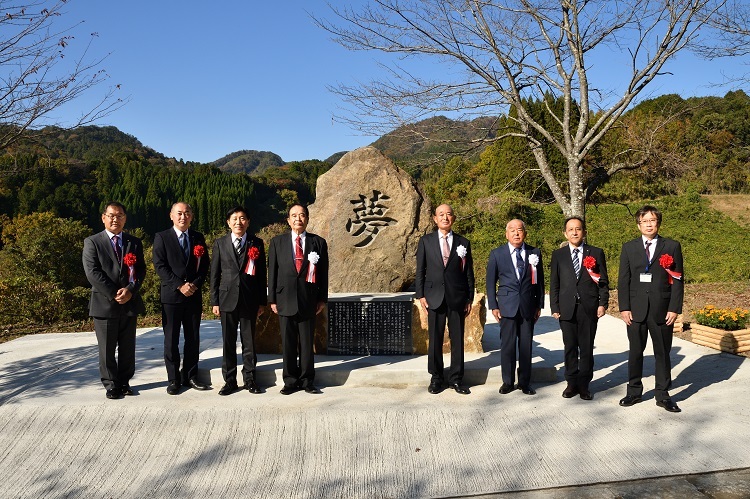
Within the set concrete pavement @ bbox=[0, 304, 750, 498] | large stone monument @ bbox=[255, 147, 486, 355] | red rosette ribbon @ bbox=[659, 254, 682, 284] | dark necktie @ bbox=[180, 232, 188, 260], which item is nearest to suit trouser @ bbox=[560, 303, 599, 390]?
concrete pavement @ bbox=[0, 304, 750, 498]

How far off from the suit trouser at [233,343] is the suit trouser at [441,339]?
137 cm

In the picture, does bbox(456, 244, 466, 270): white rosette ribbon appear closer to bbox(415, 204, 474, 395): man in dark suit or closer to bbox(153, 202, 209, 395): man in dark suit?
bbox(415, 204, 474, 395): man in dark suit

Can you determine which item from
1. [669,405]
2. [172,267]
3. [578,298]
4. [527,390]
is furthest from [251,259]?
[669,405]

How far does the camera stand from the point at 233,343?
414 cm

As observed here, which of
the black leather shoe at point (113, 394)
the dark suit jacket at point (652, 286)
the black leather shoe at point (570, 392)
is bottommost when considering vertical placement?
the black leather shoe at point (570, 392)

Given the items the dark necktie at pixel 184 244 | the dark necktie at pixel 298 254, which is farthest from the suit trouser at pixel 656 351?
the dark necktie at pixel 184 244

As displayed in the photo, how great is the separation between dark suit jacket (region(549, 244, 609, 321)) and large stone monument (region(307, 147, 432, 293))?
184 cm

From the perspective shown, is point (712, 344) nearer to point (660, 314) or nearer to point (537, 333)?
point (537, 333)

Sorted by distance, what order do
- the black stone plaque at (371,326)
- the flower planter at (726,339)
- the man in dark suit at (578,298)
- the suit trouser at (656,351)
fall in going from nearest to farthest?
the suit trouser at (656,351)
the man in dark suit at (578,298)
the black stone plaque at (371,326)
the flower planter at (726,339)

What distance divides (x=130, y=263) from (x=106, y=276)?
187mm

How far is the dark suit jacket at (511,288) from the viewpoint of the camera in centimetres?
395

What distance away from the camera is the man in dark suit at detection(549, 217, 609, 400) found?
12.8 feet

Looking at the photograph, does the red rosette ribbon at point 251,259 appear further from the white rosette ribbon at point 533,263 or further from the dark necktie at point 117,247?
the white rosette ribbon at point 533,263

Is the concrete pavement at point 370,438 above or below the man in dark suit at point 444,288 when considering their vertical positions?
below
